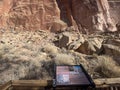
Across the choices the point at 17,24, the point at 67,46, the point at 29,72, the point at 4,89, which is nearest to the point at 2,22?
the point at 17,24

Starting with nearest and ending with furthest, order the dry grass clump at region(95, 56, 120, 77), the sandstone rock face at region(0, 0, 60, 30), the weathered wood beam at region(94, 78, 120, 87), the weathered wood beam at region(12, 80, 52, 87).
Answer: the weathered wood beam at region(12, 80, 52, 87)
the weathered wood beam at region(94, 78, 120, 87)
the dry grass clump at region(95, 56, 120, 77)
the sandstone rock face at region(0, 0, 60, 30)

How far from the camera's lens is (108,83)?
167 inches

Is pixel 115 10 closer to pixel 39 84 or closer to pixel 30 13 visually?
pixel 30 13

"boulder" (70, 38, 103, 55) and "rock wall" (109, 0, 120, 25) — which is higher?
"rock wall" (109, 0, 120, 25)

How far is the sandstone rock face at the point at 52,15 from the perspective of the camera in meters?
17.1

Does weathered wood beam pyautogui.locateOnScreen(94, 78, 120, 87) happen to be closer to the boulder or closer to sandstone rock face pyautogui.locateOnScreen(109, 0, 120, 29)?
the boulder

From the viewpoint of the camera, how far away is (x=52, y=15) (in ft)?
58.9

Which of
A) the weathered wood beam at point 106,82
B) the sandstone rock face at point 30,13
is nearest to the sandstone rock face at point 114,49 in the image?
the weathered wood beam at point 106,82

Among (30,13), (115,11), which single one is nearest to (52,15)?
(30,13)

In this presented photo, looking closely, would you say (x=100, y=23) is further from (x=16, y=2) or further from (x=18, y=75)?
(x=18, y=75)

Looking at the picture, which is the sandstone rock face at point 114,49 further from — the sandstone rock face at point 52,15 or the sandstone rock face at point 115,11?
the sandstone rock face at point 115,11

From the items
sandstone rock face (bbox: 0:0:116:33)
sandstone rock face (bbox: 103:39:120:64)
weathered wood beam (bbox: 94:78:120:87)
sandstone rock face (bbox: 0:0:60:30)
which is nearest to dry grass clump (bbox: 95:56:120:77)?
sandstone rock face (bbox: 103:39:120:64)

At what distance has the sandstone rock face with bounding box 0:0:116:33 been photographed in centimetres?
1714

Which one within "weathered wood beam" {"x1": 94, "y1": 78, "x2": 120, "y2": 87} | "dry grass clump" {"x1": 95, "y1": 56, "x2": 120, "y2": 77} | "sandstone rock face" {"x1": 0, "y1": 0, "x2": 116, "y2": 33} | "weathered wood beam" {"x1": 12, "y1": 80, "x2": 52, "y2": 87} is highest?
"sandstone rock face" {"x1": 0, "y1": 0, "x2": 116, "y2": 33}
